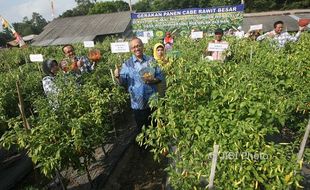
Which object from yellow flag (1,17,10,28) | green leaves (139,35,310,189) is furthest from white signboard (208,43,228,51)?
yellow flag (1,17,10,28)

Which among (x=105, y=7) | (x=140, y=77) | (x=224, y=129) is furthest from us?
(x=105, y=7)

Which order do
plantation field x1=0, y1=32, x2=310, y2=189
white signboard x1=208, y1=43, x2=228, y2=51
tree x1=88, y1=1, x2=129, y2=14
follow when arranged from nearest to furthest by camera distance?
plantation field x1=0, y1=32, x2=310, y2=189 < white signboard x1=208, y1=43, x2=228, y2=51 < tree x1=88, y1=1, x2=129, y2=14

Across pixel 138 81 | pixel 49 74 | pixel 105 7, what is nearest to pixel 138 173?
pixel 138 81

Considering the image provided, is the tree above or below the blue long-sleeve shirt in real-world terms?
below

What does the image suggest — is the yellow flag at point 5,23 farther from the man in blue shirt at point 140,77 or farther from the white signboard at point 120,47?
the man in blue shirt at point 140,77

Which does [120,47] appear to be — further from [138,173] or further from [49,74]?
[138,173]

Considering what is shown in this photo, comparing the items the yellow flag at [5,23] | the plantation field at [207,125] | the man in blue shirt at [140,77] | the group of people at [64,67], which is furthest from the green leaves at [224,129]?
the yellow flag at [5,23]

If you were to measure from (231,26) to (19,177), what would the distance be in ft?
49.2

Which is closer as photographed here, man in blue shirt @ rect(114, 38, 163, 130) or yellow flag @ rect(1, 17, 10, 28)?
man in blue shirt @ rect(114, 38, 163, 130)

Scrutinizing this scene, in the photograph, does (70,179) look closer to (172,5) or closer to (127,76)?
(127,76)

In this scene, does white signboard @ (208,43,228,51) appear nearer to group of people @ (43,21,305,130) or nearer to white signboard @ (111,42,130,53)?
white signboard @ (111,42,130,53)

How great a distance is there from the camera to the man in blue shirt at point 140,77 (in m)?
4.36

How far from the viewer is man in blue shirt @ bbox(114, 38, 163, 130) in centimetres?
436

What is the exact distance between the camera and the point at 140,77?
446 centimetres
